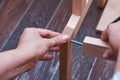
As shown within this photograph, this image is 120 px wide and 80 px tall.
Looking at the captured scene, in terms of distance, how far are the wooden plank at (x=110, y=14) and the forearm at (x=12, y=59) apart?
1.20 ft

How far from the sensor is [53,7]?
136 centimetres

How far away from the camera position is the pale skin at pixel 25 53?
576 millimetres

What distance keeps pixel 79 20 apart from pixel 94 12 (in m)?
0.58

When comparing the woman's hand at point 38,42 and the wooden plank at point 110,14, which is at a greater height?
the wooden plank at point 110,14

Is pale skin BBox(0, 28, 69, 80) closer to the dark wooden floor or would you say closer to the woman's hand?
the woman's hand

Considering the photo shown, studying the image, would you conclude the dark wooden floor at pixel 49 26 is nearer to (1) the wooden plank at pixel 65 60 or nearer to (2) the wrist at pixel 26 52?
(1) the wooden plank at pixel 65 60

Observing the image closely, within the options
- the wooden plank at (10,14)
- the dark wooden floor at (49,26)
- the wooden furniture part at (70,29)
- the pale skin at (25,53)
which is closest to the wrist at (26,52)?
the pale skin at (25,53)

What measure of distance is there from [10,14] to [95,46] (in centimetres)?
78

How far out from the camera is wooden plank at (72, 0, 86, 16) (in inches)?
27.9

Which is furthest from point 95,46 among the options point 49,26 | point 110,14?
point 49,26

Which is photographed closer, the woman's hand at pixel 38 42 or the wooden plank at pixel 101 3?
the woman's hand at pixel 38 42

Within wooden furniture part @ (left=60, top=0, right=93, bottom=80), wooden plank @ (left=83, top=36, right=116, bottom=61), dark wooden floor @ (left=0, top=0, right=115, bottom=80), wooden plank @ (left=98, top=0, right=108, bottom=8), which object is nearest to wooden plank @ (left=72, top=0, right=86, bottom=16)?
wooden furniture part @ (left=60, top=0, right=93, bottom=80)

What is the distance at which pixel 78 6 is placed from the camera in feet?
2.34

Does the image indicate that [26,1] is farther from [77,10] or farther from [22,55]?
[22,55]
